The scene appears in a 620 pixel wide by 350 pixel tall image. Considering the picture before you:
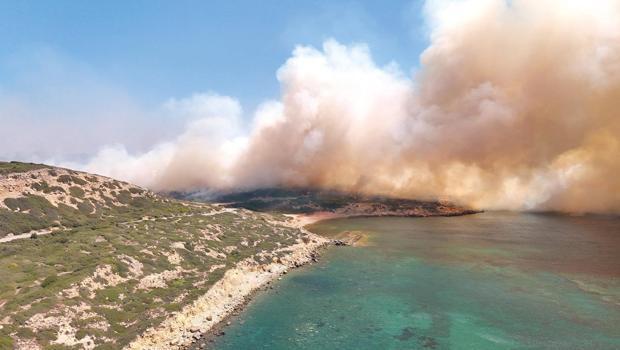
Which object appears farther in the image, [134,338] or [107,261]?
[107,261]

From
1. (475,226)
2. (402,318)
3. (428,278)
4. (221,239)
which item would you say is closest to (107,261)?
(221,239)

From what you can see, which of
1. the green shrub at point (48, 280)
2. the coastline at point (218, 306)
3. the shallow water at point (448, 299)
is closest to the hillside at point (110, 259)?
the green shrub at point (48, 280)

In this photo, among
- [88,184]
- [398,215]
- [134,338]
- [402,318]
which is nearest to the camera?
[134,338]

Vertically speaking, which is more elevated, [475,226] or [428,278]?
[475,226]

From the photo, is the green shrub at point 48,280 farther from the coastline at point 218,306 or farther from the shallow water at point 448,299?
the shallow water at point 448,299

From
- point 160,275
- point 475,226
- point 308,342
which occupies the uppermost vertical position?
point 475,226

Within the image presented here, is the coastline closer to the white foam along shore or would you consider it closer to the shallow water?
the white foam along shore

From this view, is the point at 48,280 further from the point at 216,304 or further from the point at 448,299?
the point at 448,299

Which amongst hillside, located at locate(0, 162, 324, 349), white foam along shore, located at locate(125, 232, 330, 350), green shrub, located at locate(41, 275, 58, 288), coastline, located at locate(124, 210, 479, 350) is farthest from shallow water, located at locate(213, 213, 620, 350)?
green shrub, located at locate(41, 275, 58, 288)

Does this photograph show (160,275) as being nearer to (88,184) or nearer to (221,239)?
(221,239)
